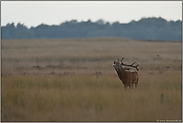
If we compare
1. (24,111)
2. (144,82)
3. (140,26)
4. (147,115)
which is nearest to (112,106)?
(147,115)

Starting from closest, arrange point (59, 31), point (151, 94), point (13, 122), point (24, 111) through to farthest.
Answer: point (13, 122) < point (24, 111) < point (151, 94) < point (59, 31)

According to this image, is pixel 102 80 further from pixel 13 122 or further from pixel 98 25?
pixel 98 25

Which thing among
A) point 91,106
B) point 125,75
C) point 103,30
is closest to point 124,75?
point 125,75

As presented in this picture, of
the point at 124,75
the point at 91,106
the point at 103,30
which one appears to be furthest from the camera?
the point at 103,30

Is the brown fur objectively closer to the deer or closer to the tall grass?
the deer

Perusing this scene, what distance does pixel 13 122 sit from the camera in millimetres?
6555

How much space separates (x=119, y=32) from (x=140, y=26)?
12.1m

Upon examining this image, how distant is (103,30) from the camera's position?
4313 inches

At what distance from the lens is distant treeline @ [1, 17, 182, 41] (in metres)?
96.1

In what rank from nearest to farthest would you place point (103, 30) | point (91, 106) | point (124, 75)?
point (91, 106), point (124, 75), point (103, 30)

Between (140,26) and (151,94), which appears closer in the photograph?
(151,94)

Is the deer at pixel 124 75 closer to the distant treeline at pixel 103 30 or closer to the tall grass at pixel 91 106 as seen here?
the tall grass at pixel 91 106

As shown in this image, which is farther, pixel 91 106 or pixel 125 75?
pixel 125 75

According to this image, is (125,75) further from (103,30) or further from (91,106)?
(103,30)
